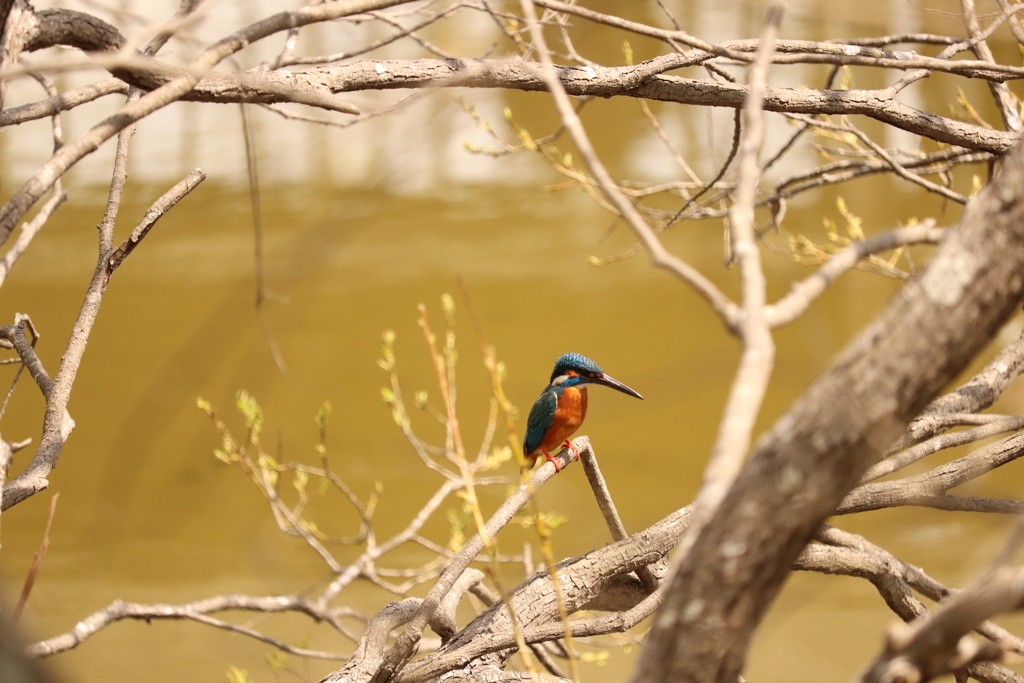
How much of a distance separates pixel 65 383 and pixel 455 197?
95.1 inches

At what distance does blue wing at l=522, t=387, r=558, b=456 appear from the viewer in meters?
1.96

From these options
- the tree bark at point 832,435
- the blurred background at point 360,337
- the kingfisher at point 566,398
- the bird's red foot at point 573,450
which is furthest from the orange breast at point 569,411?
the tree bark at point 832,435

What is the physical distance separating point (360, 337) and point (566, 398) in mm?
1690

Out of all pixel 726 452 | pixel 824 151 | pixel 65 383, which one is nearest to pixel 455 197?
pixel 824 151

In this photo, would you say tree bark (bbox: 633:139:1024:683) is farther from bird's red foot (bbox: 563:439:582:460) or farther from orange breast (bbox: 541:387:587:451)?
orange breast (bbox: 541:387:587:451)

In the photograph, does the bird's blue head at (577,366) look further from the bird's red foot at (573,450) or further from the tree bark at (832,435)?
the tree bark at (832,435)

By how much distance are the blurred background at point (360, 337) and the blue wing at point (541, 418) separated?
1078 mm

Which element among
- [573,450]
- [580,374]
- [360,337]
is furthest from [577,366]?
[360,337]

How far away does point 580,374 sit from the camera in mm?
1962

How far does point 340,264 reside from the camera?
11.2ft

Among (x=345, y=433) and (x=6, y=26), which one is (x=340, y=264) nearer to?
(x=345, y=433)

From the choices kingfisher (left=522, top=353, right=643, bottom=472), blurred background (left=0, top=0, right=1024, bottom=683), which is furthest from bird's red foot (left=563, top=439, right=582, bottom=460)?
blurred background (left=0, top=0, right=1024, bottom=683)

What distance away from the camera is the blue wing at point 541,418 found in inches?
77.1

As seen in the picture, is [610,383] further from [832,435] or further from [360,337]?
[360,337]
